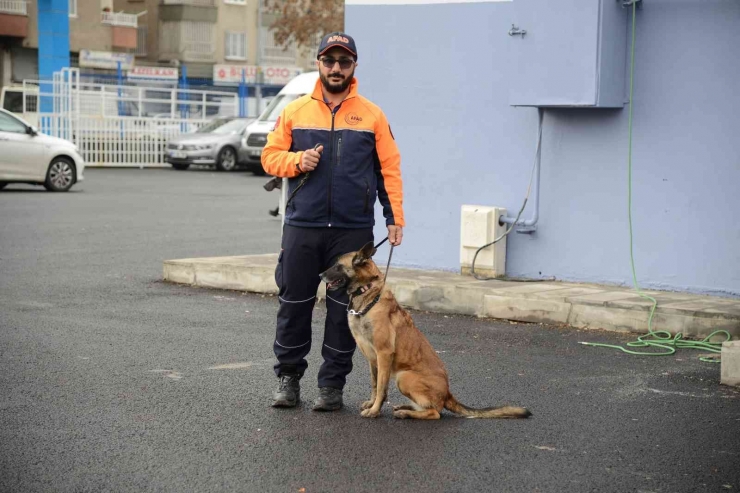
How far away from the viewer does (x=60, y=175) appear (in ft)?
70.1

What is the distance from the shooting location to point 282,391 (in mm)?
6129

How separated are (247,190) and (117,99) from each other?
28.1 feet

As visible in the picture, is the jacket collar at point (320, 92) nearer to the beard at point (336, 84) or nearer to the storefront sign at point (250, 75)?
the beard at point (336, 84)

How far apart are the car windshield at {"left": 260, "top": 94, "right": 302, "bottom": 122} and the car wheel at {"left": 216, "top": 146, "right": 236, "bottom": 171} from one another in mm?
1682

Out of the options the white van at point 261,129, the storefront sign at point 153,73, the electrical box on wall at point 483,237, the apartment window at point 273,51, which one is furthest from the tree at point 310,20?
the electrical box on wall at point 483,237

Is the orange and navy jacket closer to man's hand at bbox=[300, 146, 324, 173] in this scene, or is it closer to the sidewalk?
man's hand at bbox=[300, 146, 324, 173]

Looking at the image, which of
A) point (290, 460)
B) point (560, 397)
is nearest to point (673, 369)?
point (560, 397)

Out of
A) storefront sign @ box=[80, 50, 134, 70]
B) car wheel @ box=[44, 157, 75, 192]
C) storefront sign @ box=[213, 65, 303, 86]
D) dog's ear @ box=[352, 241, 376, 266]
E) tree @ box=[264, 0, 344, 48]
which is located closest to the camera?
dog's ear @ box=[352, 241, 376, 266]

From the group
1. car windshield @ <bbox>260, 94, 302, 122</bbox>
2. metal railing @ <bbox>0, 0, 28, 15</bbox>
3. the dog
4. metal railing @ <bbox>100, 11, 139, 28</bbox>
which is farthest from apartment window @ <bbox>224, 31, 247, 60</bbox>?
the dog

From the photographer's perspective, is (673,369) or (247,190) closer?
(673,369)

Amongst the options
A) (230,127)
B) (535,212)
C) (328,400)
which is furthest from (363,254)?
(230,127)

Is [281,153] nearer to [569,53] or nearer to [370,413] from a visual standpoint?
[370,413]

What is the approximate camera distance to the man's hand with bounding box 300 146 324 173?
5824 millimetres

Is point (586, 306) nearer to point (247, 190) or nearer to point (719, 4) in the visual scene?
point (719, 4)
